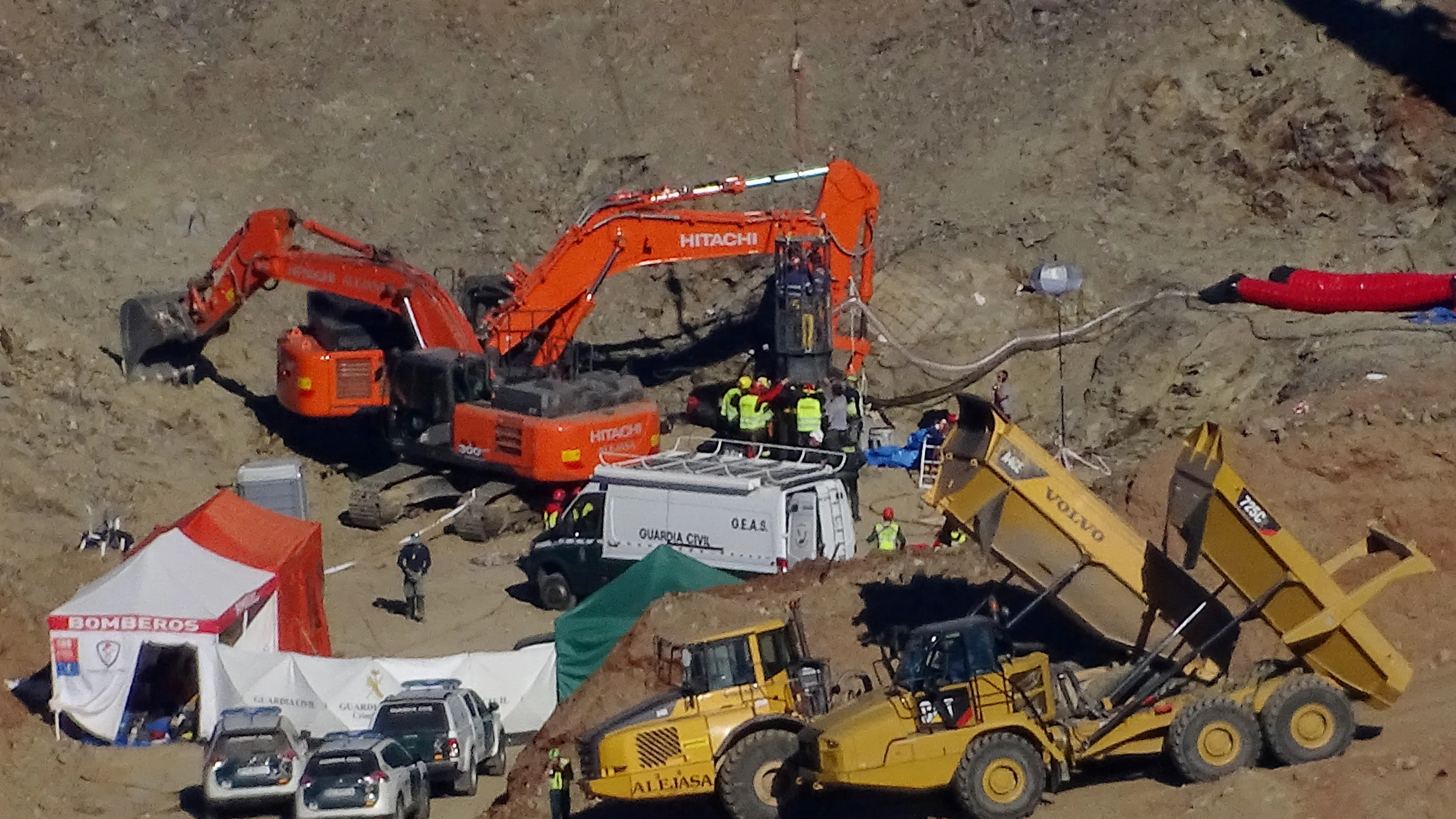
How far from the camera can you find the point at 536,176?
38.8m

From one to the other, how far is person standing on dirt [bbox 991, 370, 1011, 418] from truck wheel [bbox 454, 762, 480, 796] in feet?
41.1

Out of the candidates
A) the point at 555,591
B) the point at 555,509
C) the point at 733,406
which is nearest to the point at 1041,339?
the point at 733,406

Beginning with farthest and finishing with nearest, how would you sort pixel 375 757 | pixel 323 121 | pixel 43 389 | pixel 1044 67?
pixel 323 121 → pixel 1044 67 → pixel 43 389 → pixel 375 757

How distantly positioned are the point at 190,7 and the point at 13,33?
13.8 feet

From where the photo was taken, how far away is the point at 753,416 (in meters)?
28.5

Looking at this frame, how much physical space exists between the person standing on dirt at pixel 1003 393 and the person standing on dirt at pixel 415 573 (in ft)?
30.9

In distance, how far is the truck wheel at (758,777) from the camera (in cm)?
1636

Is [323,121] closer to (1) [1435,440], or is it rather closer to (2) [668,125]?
(2) [668,125]

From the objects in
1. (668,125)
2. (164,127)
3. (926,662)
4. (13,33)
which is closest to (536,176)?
(668,125)

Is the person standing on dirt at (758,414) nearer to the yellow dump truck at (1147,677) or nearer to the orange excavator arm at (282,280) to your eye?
the orange excavator arm at (282,280)

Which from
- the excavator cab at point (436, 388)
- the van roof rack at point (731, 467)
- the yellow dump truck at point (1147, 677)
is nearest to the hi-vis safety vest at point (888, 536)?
the van roof rack at point (731, 467)

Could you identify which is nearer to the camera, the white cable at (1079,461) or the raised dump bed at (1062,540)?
the raised dump bed at (1062,540)

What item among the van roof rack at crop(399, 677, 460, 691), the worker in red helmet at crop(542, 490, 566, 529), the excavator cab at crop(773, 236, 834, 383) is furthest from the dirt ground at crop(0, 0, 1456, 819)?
the excavator cab at crop(773, 236, 834, 383)

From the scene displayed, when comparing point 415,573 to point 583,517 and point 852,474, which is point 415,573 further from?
point 852,474
